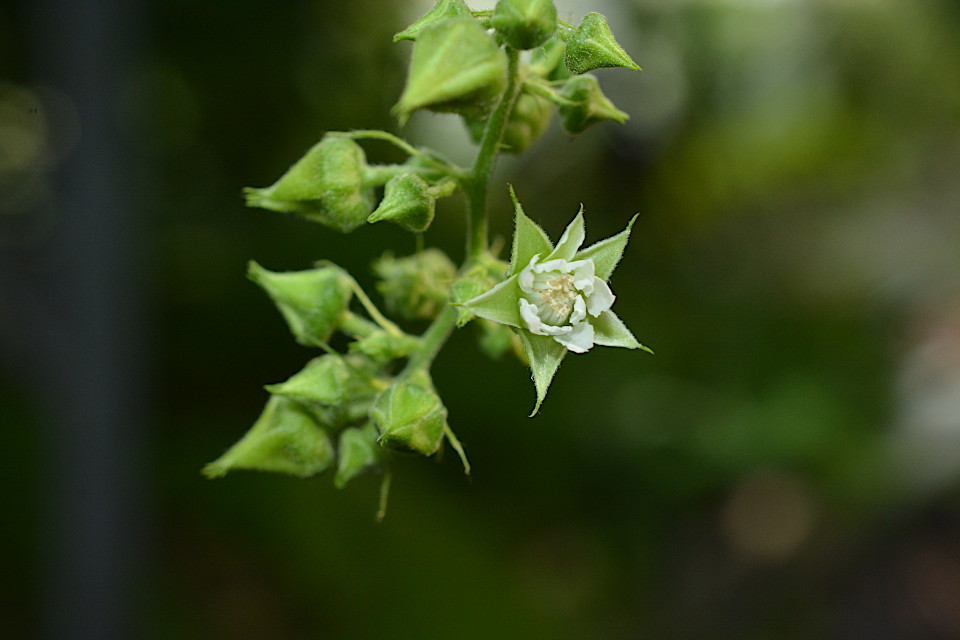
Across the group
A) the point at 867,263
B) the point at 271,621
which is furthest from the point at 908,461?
the point at 271,621

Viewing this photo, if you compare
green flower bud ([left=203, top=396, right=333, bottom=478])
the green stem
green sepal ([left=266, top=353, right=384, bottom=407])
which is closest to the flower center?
the green stem

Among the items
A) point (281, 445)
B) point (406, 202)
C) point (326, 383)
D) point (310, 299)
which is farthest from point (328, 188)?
point (281, 445)

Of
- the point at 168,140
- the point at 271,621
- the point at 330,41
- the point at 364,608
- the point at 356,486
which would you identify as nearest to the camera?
the point at 364,608

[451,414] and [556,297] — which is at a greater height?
[556,297]

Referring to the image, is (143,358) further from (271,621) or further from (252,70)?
(252,70)

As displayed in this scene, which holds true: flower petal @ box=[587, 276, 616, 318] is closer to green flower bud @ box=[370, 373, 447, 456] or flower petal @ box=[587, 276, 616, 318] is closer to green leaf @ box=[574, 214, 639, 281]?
green leaf @ box=[574, 214, 639, 281]

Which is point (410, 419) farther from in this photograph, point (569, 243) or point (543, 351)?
point (569, 243)

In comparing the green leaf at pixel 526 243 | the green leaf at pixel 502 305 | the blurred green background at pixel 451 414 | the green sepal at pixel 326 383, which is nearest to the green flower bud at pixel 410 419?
the green sepal at pixel 326 383
